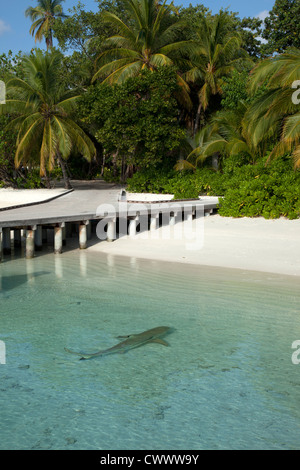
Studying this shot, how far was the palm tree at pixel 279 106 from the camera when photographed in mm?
15328

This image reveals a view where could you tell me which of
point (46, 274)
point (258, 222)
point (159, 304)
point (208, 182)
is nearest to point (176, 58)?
point (208, 182)

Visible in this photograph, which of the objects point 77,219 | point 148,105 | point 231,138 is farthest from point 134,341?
point 148,105

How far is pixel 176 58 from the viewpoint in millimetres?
27141

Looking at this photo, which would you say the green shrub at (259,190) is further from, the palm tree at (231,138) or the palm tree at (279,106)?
the palm tree at (279,106)

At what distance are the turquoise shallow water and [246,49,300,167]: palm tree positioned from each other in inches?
229

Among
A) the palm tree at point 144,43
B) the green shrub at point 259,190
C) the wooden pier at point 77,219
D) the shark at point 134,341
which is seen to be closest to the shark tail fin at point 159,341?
the shark at point 134,341

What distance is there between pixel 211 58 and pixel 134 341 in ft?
72.6

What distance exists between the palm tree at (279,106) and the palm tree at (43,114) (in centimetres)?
1066

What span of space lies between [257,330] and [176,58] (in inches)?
861

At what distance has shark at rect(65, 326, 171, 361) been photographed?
292 inches

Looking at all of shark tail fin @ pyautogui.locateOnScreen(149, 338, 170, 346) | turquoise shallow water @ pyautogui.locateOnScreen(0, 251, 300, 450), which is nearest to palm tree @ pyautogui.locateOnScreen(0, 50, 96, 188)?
turquoise shallow water @ pyautogui.locateOnScreen(0, 251, 300, 450)

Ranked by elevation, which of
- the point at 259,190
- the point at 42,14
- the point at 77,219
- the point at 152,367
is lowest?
the point at 152,367

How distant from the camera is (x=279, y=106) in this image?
1650cm

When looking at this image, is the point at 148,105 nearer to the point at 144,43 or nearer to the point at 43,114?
the point at 144,43
